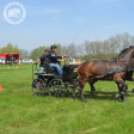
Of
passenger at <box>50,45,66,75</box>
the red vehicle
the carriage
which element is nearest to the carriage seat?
the carriage

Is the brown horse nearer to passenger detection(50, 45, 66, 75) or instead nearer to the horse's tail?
the horse's tail

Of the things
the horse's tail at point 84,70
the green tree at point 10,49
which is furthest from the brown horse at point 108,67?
the green tree at point 10,49

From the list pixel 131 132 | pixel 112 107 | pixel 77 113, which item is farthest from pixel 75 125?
pixel 112 107

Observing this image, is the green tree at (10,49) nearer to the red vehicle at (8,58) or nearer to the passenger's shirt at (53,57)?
the red vehicle at (8,58)

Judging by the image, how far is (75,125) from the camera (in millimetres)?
4863

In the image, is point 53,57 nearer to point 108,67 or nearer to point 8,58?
point 108,67

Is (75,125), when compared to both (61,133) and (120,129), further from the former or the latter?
(120,129)

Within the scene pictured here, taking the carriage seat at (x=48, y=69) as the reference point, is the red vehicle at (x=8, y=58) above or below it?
above

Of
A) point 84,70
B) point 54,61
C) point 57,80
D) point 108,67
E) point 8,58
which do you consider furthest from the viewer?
point 8,58

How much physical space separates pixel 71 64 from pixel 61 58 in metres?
0.58

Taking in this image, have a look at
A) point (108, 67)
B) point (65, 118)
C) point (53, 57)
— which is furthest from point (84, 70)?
point (65, 118)

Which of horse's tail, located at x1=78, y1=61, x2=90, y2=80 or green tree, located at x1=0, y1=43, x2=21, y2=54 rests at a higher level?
green tree, located at x1=0, y1=43, x2=21, y2=54

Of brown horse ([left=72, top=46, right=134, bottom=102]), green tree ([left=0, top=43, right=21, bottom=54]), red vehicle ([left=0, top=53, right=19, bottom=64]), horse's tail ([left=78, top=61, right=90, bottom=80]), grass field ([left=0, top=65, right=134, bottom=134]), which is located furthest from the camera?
green tree ([left=0, top=43, right=21, bottom=54])

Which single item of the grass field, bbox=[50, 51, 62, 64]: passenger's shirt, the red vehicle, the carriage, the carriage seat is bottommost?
the grass field
